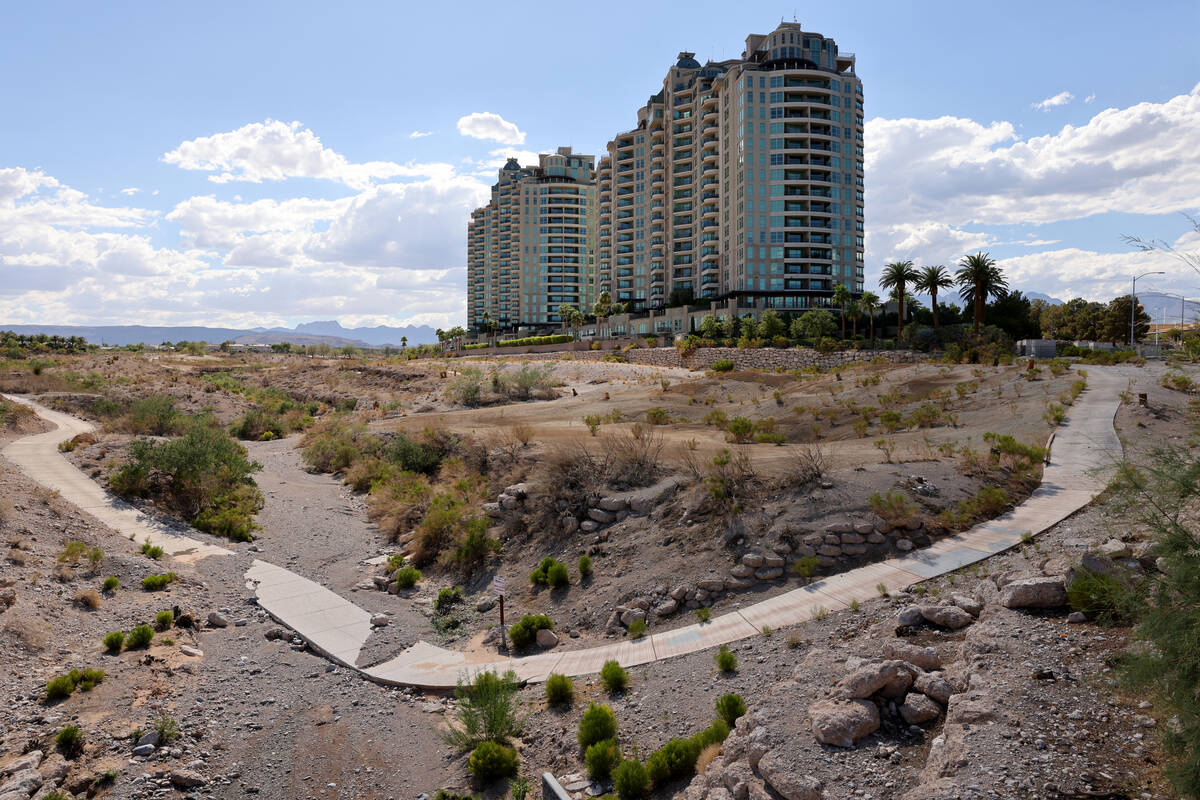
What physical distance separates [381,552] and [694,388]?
104 ft

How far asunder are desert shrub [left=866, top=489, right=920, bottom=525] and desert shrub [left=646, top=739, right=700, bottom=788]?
25.9 ft

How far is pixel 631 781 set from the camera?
29.5ft

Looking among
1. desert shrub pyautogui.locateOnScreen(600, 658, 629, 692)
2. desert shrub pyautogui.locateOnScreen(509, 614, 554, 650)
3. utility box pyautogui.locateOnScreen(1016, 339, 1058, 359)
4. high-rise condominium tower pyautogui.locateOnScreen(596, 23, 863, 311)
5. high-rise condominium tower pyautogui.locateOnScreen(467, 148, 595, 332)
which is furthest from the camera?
high-rise condominium tower pyautogui.locateOnScreen(467, 148, 595, 332)

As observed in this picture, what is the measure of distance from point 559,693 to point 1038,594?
8005 mm

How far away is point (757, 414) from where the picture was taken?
1411 inches

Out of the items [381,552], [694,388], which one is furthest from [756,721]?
[694,388]

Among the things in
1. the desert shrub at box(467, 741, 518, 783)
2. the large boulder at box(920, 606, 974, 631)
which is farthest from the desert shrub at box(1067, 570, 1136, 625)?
the desert shrub at box(467, 741, 518, 783)

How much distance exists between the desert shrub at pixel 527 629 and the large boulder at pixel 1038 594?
9.53 m

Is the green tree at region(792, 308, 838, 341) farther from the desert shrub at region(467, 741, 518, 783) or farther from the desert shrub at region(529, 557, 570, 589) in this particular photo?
the desert shrub at region(467, 741, 518, 783)

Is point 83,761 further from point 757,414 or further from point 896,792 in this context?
point 757,414

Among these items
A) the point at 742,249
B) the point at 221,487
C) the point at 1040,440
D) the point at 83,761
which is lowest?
the point at 83,761

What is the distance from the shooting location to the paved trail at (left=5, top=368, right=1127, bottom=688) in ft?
41.7

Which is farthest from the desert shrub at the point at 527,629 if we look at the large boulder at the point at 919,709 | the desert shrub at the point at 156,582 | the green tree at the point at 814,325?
the green tree at the point at 814,325

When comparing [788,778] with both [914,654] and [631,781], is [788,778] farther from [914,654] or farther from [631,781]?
[914,654]
